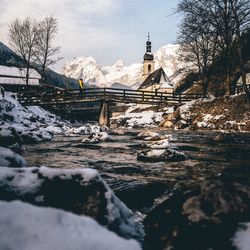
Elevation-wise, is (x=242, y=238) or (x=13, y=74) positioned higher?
(x=13, y=74)

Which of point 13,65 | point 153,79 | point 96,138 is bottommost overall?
point 96,138

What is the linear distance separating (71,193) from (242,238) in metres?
1.57

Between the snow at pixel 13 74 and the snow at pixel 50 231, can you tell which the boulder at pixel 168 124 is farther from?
the snow at pixel 13 74

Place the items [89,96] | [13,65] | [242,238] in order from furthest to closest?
[13,65] → [89,96] → [242,238]

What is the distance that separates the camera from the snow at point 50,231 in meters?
2.26

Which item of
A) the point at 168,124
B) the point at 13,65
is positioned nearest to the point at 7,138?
the point at 168,124

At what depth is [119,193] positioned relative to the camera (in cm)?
442

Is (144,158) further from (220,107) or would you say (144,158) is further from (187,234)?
(220,107)

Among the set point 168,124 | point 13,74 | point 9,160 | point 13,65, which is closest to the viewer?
point 9,160

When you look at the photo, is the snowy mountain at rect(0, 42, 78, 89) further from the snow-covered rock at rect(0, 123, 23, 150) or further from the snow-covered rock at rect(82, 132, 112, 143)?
the snow-covered rock at rect(0, 123, 23, 150)

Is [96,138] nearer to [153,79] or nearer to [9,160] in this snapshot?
[9,160]

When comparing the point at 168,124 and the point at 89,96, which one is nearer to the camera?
the point at 168,124

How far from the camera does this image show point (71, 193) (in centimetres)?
293

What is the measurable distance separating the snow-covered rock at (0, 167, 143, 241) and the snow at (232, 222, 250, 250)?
2.81 ft
